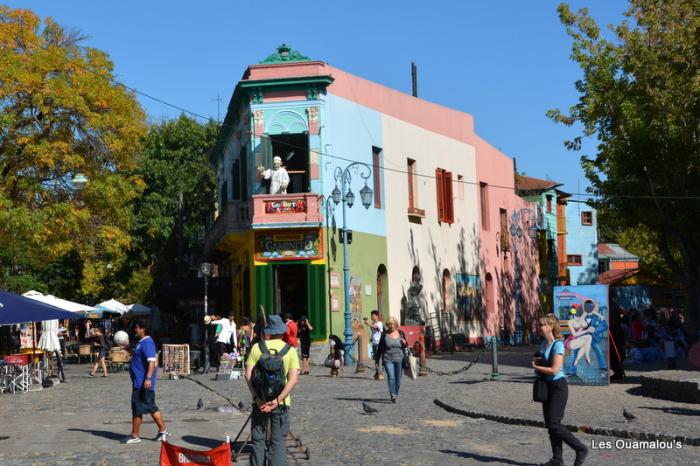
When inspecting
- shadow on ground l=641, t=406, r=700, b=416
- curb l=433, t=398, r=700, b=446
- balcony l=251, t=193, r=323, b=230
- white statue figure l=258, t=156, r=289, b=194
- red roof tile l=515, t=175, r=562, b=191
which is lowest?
curb l=433, t=398, r=700, b=446

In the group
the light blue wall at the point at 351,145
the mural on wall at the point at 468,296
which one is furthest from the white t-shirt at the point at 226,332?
the mural on wall at the point at 468,296

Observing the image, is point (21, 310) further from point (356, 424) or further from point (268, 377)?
point (268, 377)

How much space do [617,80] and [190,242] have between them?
88.7 feet

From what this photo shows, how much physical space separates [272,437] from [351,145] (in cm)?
2328

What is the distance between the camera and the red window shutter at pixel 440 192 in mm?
37125

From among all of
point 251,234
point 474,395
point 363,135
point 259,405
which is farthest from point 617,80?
point 259,405

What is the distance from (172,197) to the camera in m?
48.9

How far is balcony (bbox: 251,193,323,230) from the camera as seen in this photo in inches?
1161

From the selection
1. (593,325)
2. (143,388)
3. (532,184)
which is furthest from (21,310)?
(532,184)

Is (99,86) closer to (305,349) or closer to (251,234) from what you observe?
(251,234)

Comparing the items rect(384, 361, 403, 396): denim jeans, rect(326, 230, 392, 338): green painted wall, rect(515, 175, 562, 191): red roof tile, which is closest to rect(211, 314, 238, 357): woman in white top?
rect(326, 230, 392, 338): green painted wall

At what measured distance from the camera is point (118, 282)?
2019 inches

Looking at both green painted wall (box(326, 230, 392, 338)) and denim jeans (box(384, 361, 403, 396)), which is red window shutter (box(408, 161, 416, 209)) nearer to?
green painted wall (box(326, 230, 392, 338))

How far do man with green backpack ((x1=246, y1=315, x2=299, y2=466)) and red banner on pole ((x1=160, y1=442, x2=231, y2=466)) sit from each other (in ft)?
2.07
